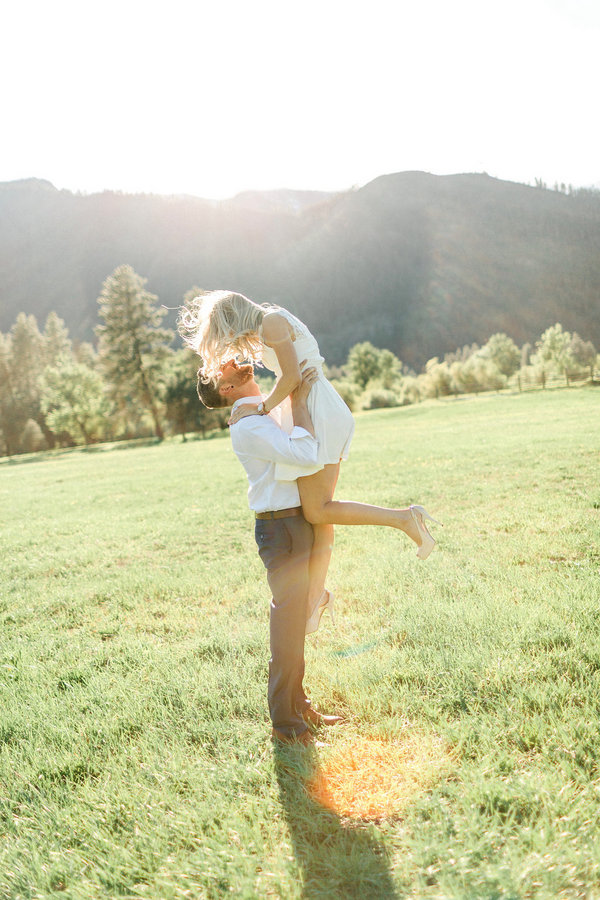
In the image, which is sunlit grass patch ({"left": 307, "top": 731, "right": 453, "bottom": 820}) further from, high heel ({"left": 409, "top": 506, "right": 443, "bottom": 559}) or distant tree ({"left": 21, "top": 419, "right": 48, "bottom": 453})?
distant tree ({"left": 21, "top": 419, "right": 48, "bottom": 453})

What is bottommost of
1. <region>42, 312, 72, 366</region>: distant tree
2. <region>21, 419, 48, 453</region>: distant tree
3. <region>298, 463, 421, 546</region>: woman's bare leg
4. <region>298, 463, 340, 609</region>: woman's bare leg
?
<region>21, 419, 48, 453</region>: distant tree

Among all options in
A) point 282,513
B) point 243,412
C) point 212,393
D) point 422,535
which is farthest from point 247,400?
point 422,535

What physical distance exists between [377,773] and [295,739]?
20.9 inches

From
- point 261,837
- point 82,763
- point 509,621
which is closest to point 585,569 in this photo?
point 509,621

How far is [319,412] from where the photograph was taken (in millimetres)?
3309

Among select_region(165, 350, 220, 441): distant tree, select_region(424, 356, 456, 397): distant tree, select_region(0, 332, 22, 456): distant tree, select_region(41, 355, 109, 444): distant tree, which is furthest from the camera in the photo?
select_region(0, 332, 22, 456): distant tree

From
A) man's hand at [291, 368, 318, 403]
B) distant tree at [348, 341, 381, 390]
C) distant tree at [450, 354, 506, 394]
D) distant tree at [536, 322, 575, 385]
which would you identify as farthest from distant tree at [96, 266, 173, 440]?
man's hand at [291, 368, 318, 403]

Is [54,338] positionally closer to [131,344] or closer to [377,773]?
[131,344]

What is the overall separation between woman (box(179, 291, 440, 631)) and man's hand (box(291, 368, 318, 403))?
0.11 ft

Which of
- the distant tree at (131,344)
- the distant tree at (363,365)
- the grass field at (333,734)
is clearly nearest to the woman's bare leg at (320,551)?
the grass field at (333,734)

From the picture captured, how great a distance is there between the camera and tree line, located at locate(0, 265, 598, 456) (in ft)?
168

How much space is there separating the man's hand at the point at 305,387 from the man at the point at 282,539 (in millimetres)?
81

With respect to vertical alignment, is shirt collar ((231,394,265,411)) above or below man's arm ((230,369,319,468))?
above

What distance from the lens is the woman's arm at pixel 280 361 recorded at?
3195 mm
